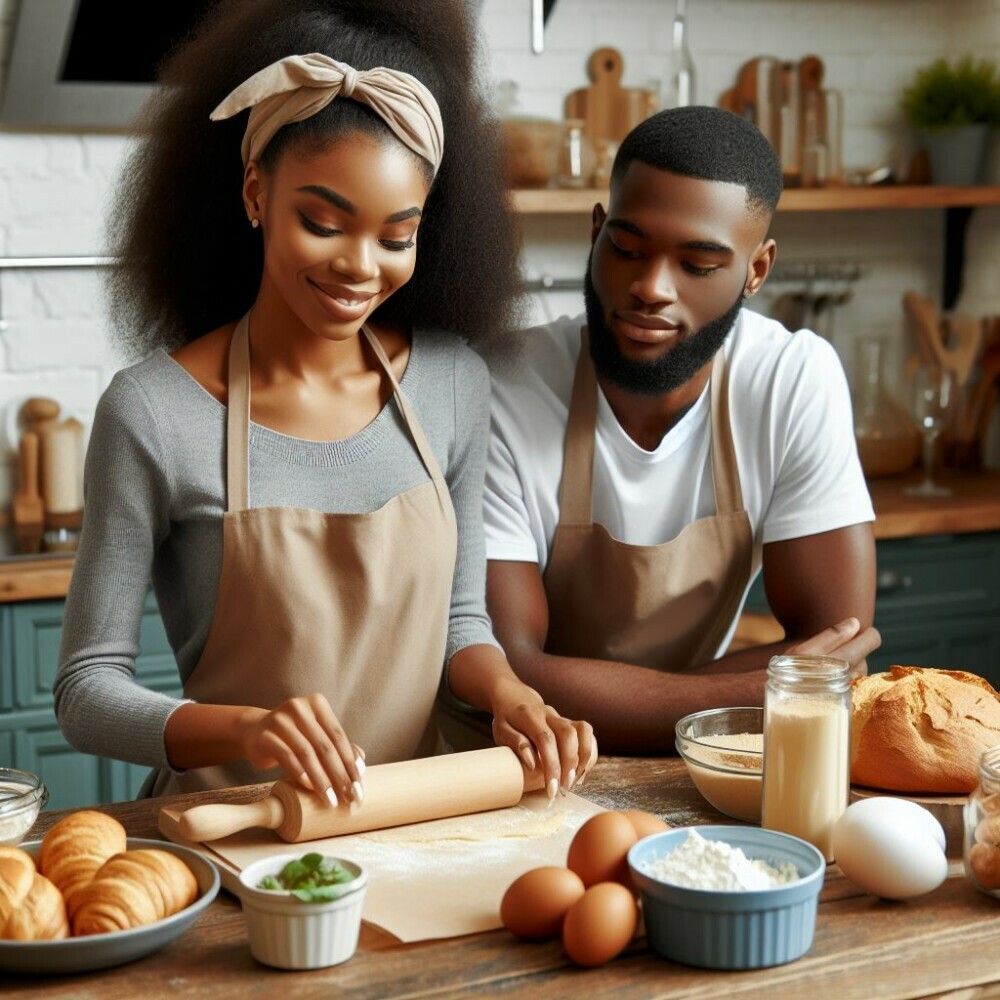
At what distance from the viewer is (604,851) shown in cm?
119

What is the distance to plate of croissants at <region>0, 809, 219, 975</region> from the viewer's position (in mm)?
1087

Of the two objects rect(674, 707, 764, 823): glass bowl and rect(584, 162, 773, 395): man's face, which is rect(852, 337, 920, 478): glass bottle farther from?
rect(674, 707, 764, 823): glass bowl

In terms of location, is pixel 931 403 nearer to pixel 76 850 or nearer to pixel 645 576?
pixel 645 576

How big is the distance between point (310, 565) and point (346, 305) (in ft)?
0.91

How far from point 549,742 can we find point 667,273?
0.66 m

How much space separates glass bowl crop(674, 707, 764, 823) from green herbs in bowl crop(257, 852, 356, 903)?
0.43 metres

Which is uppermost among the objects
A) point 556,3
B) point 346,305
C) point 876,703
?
point 556,3

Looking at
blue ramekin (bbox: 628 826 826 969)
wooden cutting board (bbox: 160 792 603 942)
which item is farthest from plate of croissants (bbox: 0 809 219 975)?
blue ramekin (bbox: 628 826 826 969)

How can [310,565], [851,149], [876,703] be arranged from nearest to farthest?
1. [876,703]
2. [310,565]
3. [851,149]

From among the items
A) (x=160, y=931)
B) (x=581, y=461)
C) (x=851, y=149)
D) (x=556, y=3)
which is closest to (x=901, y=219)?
(x=851, y=149)

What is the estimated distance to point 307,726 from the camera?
1327 millimetres

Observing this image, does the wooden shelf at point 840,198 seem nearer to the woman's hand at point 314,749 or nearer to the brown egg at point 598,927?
the woman's hand at point 314,749

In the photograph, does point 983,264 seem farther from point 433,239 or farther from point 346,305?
point 346,305

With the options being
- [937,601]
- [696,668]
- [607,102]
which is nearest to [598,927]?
[696,668]
